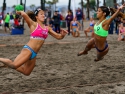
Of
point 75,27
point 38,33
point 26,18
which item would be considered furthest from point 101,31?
point 75,27

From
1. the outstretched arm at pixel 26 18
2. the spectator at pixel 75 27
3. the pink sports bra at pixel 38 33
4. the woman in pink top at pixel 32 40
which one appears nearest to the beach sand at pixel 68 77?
the woman in pink top at pixel 32 40

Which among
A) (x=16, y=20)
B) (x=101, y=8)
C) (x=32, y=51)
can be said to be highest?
(x=101, y=8)

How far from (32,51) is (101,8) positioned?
2.81 m

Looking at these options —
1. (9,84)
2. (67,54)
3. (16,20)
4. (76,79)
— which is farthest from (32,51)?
(16,20)

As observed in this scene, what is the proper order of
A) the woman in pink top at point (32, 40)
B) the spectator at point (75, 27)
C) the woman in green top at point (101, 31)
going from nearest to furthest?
the woman in pink top at point (32, 40), the woman in green top at point (101, 31), the spectator at point (75, 27)

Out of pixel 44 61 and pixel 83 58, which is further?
pixel 83 58

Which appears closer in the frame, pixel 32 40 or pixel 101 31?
pixel 32 40

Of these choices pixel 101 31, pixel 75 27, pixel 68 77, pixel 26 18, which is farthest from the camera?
pixel 75 27

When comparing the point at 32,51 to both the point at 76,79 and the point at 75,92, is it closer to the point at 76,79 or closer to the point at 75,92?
the point at 75,92

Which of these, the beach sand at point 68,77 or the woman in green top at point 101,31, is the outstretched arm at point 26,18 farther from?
the woman in green top at point 101,31

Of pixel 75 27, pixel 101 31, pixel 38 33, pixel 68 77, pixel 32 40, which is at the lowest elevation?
pixel 75 27

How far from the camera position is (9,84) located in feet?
23.0

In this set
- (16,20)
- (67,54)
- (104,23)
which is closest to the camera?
(104,23)

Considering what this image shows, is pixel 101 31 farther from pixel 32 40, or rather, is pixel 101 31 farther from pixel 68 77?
pixel 32 40
